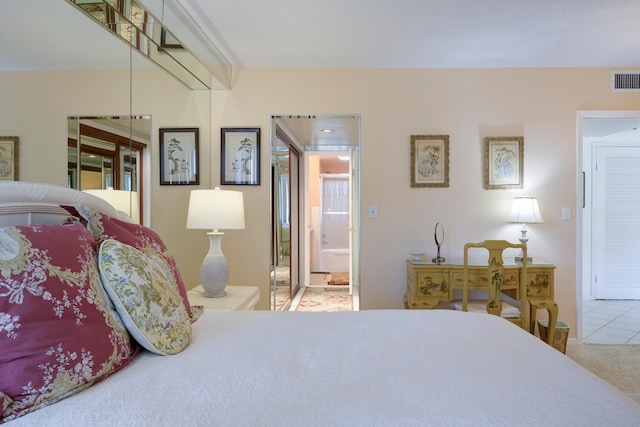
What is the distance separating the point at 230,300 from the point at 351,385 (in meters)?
1.34

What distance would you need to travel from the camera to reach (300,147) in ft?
12.1

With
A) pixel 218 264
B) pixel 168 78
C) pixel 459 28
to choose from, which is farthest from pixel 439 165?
pixel 168 78

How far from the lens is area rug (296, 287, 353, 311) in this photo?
149 inches

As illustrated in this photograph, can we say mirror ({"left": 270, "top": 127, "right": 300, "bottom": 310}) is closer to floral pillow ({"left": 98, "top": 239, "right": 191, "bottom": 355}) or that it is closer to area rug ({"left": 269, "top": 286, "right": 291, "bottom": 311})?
area rug ({"left": 269, "top": 286, "right": 291, "bottom": 311})

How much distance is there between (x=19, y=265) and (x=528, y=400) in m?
1.15

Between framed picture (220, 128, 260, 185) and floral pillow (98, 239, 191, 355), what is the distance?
1963 millimetres

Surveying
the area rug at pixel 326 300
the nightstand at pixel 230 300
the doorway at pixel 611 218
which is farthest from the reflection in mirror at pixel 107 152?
the doorway at pixel 611 218

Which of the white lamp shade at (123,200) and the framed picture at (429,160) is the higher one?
the framed picture at (429,160)

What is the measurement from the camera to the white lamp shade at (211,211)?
210 centimetres

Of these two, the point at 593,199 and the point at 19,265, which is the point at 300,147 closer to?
the point at 19,265

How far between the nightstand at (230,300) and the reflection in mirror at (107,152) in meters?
0.59

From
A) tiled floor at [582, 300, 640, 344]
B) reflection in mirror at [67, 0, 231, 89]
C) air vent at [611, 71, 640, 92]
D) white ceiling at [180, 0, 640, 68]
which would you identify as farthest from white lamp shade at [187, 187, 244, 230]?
air vent at [611, 71, 640, 92]

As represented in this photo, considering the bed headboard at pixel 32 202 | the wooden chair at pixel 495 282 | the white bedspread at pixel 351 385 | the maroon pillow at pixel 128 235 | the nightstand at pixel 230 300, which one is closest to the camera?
the white bedspread at pixel 351 385

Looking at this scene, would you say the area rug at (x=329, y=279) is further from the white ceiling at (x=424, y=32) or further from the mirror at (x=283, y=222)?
the white ceiling at (x=424, y=32)
